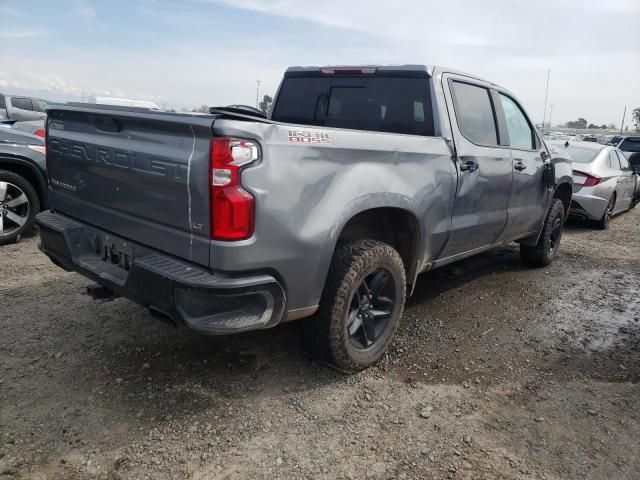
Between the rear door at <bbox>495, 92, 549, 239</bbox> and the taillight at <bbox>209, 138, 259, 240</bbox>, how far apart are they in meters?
2.94

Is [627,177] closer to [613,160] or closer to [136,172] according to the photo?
[613,160]

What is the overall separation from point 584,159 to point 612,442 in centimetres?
718

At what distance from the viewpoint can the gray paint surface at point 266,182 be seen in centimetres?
243

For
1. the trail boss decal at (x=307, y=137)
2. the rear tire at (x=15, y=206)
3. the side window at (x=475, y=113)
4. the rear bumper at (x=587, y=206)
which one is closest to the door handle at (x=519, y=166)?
the side window at (x=475, y=113)

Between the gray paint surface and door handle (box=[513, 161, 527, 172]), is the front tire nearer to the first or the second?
the gray paint surface

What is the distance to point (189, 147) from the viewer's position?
95.9 inches

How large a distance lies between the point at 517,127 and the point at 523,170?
452mm

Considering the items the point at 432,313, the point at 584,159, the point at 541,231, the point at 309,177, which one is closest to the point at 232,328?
the point at 309,177

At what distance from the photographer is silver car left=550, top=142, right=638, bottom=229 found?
330 inches

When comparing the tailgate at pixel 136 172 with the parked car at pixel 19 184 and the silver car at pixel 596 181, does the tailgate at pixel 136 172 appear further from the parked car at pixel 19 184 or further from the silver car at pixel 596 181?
the silver car at pixel 596 181

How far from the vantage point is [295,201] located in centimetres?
256

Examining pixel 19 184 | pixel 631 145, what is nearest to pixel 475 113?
pixel 19 184

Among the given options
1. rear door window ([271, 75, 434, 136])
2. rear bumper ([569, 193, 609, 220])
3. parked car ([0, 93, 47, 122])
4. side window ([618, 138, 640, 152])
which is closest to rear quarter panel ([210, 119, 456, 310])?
rear door window ([271, 75, 434, 136])

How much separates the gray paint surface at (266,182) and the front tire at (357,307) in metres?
0.16
